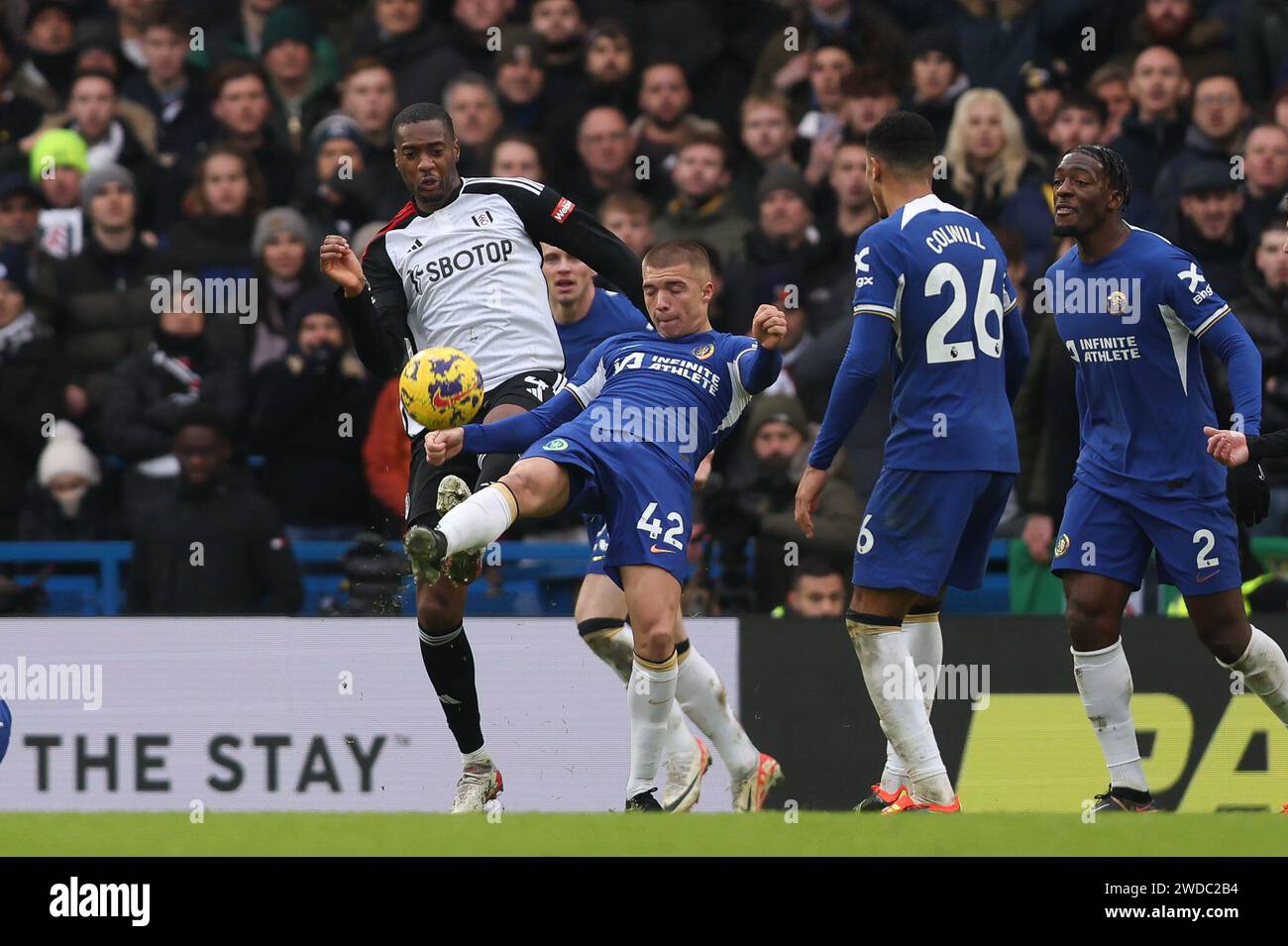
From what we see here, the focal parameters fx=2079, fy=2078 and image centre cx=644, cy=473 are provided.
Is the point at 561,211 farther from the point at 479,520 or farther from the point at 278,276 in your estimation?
the point at 278,276

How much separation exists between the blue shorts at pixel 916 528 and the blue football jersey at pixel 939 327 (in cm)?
6

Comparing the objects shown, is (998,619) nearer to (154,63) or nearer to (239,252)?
(239,252)

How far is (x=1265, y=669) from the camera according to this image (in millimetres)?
7461

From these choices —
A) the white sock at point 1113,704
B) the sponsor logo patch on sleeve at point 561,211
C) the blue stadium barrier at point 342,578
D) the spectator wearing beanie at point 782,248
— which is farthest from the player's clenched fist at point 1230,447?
the spectator wearing beanie at point 782,248

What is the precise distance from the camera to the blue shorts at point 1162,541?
7383 mm

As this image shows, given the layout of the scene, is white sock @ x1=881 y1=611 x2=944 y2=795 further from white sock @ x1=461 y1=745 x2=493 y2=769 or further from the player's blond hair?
white sock @ x1=461 y1=745 x2=493 y2=769

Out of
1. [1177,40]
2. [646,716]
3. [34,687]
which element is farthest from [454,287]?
[1177,40]

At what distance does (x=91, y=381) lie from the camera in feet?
38.1

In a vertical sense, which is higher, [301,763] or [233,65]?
[233,65]

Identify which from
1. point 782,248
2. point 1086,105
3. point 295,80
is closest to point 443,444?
point 782,248

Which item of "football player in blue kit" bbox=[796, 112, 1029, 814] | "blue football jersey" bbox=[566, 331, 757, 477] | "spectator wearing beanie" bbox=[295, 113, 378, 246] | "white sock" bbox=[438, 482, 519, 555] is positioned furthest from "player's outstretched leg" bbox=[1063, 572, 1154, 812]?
"spectator wearing beanie" bbox=[295, 113, 378, 246]

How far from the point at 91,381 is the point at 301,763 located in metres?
3.18

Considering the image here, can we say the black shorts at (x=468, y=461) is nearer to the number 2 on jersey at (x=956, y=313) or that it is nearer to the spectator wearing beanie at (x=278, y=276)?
the number 2 on jersey at (x=956, y=313)

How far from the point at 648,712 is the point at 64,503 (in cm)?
501
